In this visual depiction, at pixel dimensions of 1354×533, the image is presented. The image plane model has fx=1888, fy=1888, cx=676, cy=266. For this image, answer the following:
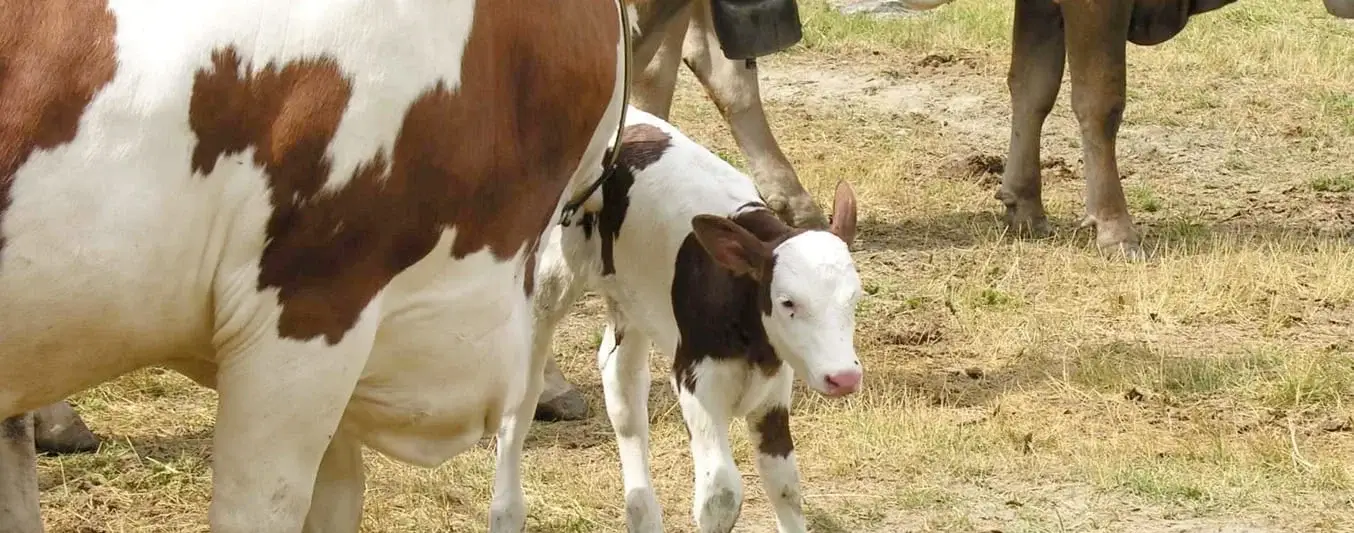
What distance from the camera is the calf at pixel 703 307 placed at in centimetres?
432

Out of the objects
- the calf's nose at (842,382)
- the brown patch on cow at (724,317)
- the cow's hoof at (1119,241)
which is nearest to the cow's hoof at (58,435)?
the brown patch on cow at (724,317)

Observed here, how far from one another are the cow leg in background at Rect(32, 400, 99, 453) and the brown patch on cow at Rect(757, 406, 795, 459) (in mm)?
2270

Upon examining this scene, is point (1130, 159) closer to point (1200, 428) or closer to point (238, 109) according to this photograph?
point (1200, 428)

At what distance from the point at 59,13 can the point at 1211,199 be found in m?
7.52

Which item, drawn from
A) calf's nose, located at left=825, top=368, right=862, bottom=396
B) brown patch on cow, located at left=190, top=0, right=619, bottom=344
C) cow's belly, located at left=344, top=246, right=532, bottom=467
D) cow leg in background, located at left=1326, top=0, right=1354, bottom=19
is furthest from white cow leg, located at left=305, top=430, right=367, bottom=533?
cow leg in background, located at left=1326, top=0, right=1354, bottom=19

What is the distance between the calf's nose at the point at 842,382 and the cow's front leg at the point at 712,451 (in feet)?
1.38

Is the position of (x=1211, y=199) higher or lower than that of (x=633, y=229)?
lower

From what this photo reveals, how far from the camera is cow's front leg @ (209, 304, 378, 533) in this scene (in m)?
2.79

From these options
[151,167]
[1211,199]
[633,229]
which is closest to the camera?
[151,167]

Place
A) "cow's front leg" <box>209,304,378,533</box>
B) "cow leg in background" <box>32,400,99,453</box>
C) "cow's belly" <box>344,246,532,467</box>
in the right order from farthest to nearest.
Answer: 1. "cow leg in background" <box>32,400,99,453</box>
2. "cow's belly" <box>344,246,532,467</box>
3. "cow's front leg" <box>209,304,378,533</box>

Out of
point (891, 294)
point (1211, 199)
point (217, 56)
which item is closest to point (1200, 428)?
point (891, 294)

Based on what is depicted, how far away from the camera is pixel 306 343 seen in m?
2.79

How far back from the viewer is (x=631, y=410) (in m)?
5.03

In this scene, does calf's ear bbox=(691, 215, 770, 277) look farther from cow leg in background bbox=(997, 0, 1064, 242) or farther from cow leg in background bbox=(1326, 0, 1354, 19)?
cow leg in background bbox=(1326, 0, 1354, 19)
